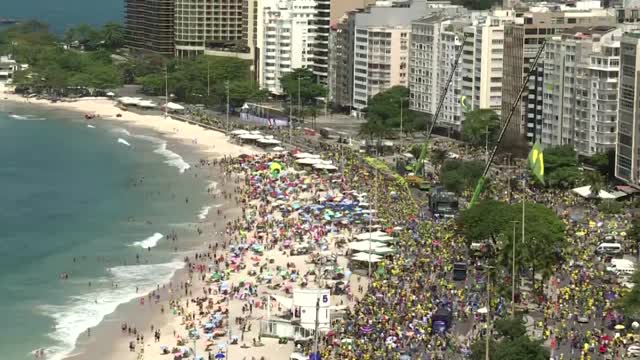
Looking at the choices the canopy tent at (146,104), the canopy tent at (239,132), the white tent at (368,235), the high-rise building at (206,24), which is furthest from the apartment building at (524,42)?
the high-rise building at (206,24)

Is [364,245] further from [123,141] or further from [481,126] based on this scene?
[123,141]

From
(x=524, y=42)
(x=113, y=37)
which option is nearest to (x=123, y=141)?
(x=524, y=42)

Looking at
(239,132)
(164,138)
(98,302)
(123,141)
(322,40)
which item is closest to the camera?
(98,302)

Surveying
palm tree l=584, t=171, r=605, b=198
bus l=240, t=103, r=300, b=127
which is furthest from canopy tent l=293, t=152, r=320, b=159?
bus l=240, t=103, r=300, b=127

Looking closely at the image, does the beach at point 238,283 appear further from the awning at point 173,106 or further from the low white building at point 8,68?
the low white building at point 8,68

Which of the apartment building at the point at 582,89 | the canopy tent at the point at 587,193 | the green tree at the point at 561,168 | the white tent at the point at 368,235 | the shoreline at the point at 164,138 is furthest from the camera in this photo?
the apartment building at the point at 582,89
